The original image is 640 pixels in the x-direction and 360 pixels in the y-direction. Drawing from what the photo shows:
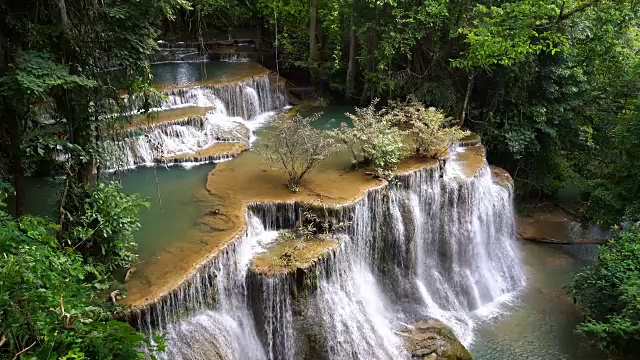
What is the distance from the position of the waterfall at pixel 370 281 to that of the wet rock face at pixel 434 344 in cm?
26

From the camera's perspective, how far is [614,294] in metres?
8.33

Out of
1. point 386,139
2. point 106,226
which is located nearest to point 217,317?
point 106,226

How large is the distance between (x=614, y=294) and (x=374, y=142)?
16.3 ft

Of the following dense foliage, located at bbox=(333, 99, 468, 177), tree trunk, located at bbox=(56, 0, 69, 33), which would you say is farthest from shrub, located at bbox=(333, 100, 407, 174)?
tree trunk, located at bbox=(56, 0, 69, 33)

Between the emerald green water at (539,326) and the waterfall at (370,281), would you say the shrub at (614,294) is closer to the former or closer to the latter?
the emerald green water at (539,326)

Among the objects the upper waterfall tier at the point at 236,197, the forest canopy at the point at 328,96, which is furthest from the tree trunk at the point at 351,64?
the upper waterfall tier at the point at 236,197

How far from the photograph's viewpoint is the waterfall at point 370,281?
7250 mm

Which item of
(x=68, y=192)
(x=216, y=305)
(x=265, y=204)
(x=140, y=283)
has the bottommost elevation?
(x=216, y=305)

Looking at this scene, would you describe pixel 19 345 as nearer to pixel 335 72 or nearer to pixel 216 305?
pixel 216 305

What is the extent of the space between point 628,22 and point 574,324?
7.63m

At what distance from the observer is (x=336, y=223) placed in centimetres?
862

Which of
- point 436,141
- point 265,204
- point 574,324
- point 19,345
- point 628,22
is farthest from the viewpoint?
point 628,22

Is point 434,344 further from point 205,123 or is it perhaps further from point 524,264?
point 205,123

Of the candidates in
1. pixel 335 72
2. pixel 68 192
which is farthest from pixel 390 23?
pixel 68 192
